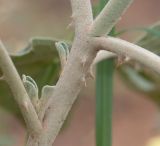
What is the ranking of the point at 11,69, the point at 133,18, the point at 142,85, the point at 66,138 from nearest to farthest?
1. the point at 11,69
2. the point at 142,85
3. the point at 66,138
4. the point at 133,18

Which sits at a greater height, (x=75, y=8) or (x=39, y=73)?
(x=75, y=8)

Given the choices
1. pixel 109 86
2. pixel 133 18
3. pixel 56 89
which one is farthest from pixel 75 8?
pixel 133 18

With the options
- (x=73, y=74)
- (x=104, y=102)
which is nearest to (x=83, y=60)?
(x=73, y=74)

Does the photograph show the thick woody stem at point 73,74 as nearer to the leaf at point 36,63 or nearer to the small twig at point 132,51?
the small twig at point 132,51

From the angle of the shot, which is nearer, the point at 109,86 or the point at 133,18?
the point at 109,86

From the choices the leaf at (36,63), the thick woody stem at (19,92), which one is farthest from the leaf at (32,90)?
the leaf at (36,63)

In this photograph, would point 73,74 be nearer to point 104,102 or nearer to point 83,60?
point 83,60

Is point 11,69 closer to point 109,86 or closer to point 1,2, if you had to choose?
point 109,86
